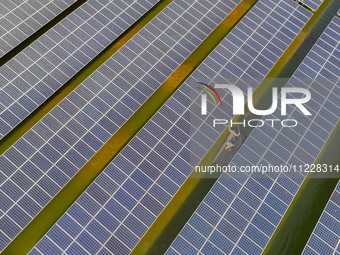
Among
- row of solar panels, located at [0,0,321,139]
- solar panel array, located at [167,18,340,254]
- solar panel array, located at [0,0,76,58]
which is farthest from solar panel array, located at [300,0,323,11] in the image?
solar panel array, located at [0,0,76,58]

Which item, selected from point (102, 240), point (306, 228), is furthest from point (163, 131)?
point (306, 228)

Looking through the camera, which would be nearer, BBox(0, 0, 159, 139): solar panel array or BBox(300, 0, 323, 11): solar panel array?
BBox(0, 0, 159, 139): solar panel array

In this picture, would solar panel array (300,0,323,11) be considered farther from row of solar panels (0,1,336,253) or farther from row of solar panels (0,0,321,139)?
row of solar panels (0,0,321,139)

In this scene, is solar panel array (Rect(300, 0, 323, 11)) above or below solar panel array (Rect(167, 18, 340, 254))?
above

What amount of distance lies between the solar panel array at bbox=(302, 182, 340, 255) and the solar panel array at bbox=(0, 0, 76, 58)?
16.7m

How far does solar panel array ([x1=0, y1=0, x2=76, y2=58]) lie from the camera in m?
17.0

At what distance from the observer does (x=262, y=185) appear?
14578 millimetres

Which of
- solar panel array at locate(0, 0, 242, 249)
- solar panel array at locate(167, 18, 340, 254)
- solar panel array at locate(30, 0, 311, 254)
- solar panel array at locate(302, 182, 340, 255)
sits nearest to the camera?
solar panel array at locate(30, 0, 311, 254)

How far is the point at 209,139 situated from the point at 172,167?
2226 mm

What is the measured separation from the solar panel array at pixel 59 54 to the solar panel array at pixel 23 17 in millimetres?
709

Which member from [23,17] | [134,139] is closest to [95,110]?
[134,139]

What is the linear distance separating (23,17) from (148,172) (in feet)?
36.0

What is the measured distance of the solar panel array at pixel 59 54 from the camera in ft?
51.3

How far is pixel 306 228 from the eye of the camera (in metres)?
14.9
